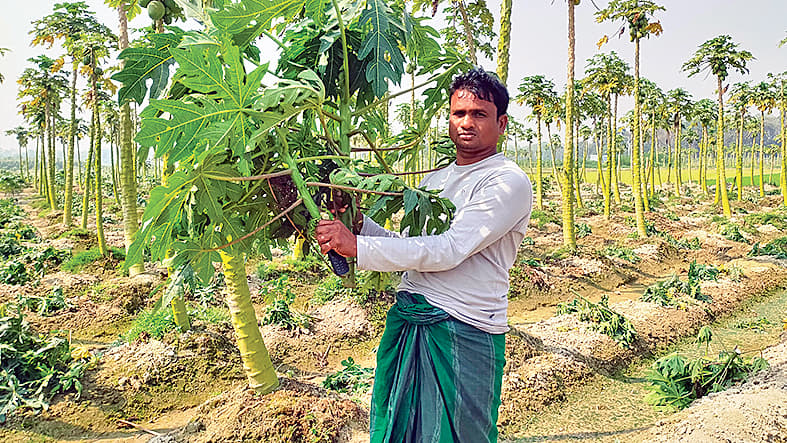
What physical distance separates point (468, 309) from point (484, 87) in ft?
3.11

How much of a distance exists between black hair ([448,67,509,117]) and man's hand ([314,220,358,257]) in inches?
32.7

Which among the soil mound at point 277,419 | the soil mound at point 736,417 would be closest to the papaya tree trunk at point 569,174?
the soil mound at point 736,417

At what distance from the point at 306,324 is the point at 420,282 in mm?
5895

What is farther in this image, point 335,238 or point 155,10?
point 155,10

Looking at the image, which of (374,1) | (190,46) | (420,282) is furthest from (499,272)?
(190,46)

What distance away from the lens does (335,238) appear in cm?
167

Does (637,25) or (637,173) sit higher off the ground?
(637,25)

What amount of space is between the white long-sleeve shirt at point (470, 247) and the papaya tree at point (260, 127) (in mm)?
114

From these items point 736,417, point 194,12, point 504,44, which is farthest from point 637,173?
point 194,12

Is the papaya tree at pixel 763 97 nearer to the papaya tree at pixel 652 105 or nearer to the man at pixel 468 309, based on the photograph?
the papaya tree at pixel 652 105

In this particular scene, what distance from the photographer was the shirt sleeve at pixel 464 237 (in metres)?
1.72

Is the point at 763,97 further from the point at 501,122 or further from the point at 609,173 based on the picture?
the point at 501,122

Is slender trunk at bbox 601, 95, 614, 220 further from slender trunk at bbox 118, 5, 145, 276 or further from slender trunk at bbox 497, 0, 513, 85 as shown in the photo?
slender trunk at bbox 118, 5, 145, 276

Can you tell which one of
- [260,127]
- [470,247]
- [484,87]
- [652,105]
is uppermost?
[652,105]
